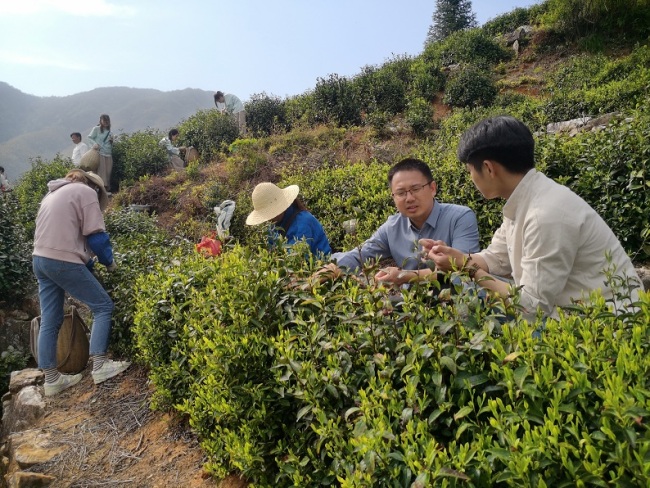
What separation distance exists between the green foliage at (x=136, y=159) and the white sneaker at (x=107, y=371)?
830 centimetres

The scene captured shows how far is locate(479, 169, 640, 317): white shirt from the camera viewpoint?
1993mm

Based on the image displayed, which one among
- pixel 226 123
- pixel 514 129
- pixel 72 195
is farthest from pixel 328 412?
pixel 226 123

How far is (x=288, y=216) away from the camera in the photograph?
4035 millimetres

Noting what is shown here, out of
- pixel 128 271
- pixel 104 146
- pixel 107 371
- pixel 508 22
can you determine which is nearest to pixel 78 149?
pixel 104 146

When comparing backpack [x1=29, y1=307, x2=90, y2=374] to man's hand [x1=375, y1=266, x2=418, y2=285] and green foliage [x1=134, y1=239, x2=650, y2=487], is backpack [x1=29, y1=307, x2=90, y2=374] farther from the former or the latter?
man's hand [x1=375, y1=266, x2=418, y2=285]

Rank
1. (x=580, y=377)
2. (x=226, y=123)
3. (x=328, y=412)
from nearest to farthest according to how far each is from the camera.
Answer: (x=580, y=377) → (x=328, y=412) → (x=226, y=123)

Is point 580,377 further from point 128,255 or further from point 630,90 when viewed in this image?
point 630,90

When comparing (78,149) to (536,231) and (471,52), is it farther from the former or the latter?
(536,231)

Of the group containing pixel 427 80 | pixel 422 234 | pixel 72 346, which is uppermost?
pixel 427 80

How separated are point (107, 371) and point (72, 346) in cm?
53

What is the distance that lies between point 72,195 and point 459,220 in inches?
131

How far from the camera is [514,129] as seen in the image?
7.13ft

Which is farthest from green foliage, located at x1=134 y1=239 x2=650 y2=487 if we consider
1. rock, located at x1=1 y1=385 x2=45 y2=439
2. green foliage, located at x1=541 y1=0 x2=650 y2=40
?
green foliage, located at x1=541 y1=0 x2=650 y2=40

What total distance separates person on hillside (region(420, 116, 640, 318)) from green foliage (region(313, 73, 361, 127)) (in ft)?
33.5
